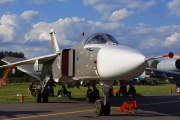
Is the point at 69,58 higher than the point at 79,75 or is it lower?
higher

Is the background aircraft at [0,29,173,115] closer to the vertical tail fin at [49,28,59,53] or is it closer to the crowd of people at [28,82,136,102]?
the crowd of people at [28,82,136,102]

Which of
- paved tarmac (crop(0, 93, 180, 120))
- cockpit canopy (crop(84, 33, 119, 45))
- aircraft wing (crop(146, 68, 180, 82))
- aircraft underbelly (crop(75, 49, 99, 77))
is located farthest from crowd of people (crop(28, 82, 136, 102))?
aircraft wing (crop(146, 68, 180, 82))

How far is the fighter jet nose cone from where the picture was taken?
8.14 metres

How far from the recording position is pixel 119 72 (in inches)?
336

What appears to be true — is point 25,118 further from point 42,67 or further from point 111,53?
point 42,67

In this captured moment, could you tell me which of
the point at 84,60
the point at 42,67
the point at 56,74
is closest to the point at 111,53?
the point at 84,60

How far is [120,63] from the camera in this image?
844 cm

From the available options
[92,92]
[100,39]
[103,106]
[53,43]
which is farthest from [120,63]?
[53,43]

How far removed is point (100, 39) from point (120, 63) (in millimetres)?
2390

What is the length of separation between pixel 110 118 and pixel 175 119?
87.6 inches

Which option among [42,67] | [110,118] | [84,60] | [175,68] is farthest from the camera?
[175,68]

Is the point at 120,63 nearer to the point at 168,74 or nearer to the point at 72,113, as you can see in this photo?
the point at 72,113

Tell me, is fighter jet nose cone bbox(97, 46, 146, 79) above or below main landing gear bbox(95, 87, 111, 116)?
above

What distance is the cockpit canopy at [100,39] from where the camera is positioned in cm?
1037
